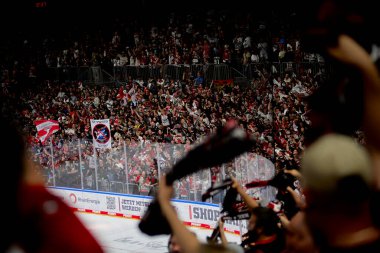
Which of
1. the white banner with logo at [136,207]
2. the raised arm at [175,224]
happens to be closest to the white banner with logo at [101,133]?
the white banner with logo at [136,207]

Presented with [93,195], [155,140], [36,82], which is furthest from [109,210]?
[36,82]

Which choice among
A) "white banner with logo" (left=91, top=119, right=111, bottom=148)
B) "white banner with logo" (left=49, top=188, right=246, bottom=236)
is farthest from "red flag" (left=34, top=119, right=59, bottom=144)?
"white banner with logo" (left=91, top=119, right=111, bottom=148)

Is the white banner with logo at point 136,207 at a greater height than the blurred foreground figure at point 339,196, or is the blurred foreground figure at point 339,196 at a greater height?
the blurred foreground figure at point 339,196

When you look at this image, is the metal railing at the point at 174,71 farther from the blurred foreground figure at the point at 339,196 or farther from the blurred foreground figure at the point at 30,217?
the blurred foreground figure at the point at 30,217

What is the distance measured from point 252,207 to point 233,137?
6.41ft

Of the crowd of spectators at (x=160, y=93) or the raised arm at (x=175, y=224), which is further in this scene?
the crowd of spectators at (x=160, y=93)

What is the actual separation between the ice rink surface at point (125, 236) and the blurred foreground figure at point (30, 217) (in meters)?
11.1

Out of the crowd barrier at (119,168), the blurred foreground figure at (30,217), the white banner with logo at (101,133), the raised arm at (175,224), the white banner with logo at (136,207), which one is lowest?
the white banner with logo at (136,207)

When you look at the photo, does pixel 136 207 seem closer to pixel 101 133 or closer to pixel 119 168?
pixel 119 168

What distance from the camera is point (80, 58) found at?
2709 cm

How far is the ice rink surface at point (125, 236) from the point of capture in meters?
14.1

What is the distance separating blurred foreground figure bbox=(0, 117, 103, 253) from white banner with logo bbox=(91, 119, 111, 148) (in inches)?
657

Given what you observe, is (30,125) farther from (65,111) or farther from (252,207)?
(252,207)

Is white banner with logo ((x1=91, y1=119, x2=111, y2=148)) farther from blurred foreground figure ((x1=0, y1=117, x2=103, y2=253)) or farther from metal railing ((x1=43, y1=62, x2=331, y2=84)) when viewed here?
blurred foreground figure ((x1=0, y1=117, x2=103, y2=253))
